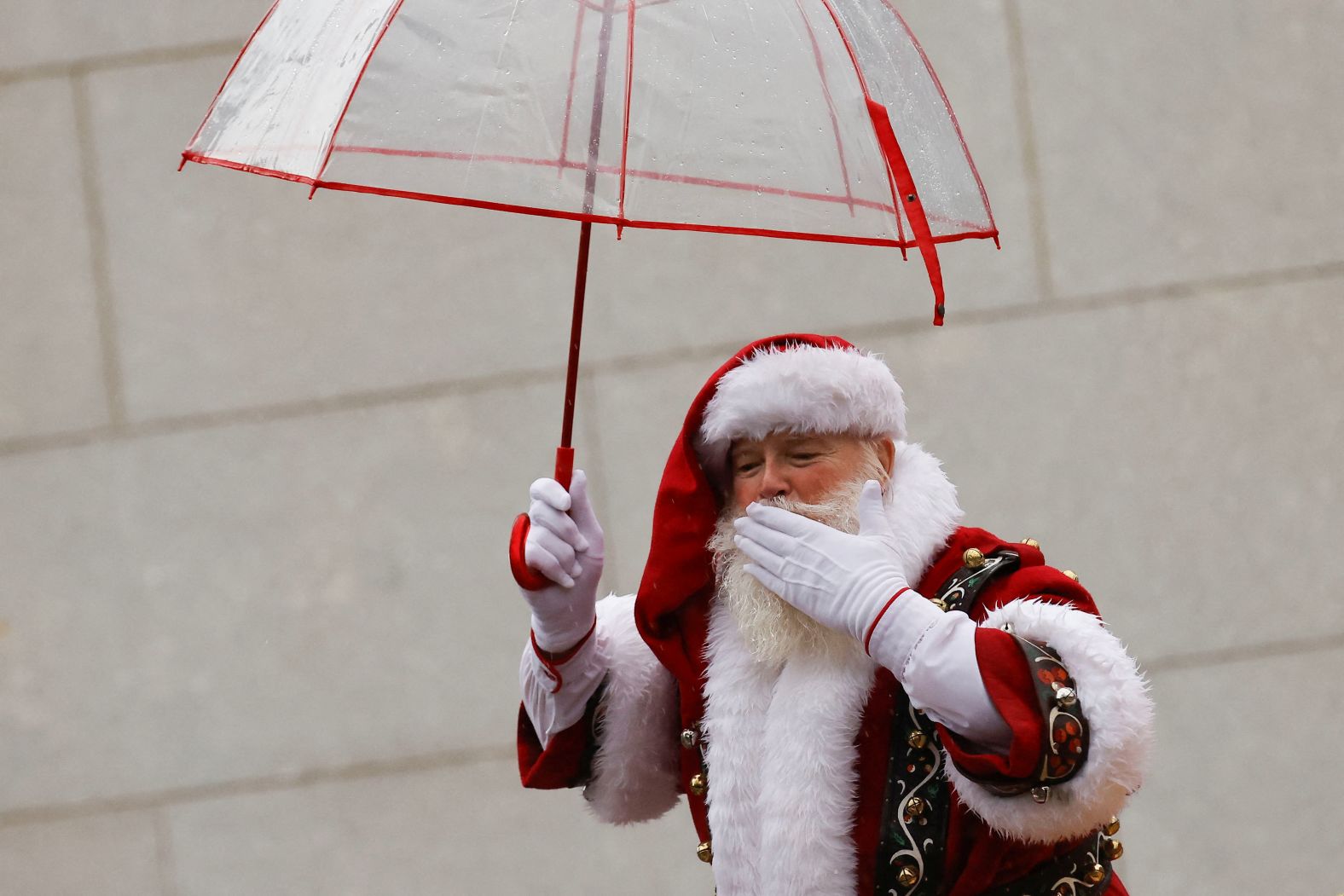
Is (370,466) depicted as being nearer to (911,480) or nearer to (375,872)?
(375,872)

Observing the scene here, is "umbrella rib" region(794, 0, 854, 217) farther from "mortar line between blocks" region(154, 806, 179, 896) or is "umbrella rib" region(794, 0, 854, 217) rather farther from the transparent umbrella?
"mortar line between blocks" region(154, 806, 179, 896)

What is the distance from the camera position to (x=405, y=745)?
3.81 metres

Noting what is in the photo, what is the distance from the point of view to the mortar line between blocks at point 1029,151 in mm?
3791

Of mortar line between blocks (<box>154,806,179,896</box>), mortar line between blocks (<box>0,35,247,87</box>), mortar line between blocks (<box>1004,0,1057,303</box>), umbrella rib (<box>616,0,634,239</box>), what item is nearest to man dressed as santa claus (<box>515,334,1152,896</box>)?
umbrella rib (<box>616,0,634,239</box>)

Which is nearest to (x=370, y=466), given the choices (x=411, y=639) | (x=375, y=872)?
(x=411, y=639)

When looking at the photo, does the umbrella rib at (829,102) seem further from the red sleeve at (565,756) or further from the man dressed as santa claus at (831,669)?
the red sleeve at (565,756)

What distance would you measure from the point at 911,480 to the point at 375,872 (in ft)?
7.24

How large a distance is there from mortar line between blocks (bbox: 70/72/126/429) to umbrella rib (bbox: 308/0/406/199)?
2.19 metres

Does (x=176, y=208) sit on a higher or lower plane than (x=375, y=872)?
higher

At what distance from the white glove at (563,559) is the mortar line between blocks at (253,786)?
1.60 metres

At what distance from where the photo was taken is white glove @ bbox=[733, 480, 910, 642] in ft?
Result: 6.69

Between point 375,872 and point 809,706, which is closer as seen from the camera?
point 809,706

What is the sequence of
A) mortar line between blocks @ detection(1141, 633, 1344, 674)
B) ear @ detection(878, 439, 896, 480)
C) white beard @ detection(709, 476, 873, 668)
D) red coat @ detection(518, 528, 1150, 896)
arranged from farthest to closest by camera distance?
mortar line between blocks @ detection(1141, 633, 1344, 674) → ear @ detection(878, 439, 896, 480) → white beard @ detection(709, 476, 873, 668) → red coat @ detection(518, 528, 1150, 896)

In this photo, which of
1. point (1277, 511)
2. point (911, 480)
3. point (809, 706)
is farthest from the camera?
point (1277, 511)
